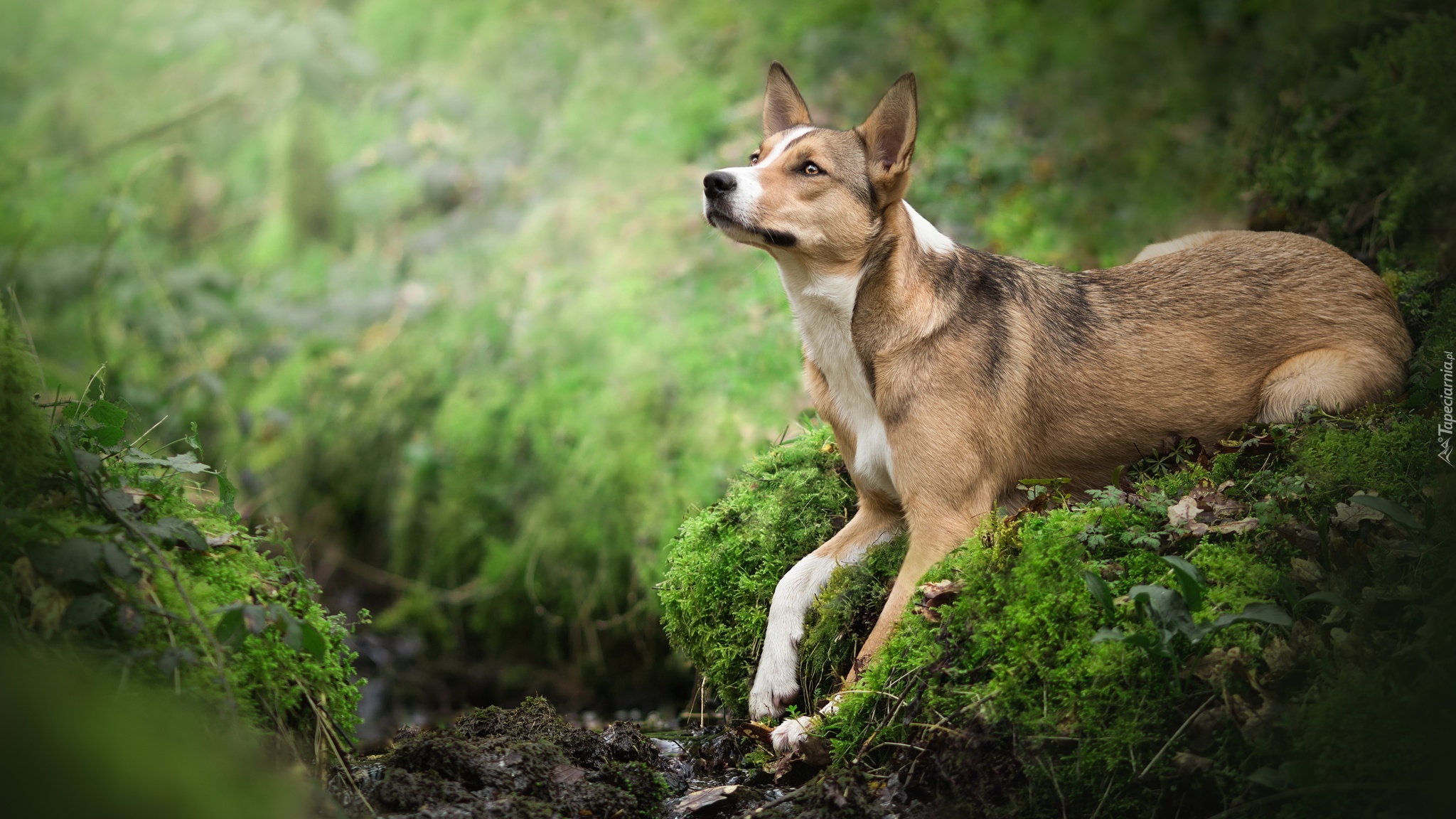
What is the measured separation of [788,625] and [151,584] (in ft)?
7.82

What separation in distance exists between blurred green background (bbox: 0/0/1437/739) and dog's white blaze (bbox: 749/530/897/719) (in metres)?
2.11

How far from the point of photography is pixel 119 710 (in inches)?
80.2

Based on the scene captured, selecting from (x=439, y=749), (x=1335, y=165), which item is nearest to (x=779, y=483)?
(x=439, y=749)

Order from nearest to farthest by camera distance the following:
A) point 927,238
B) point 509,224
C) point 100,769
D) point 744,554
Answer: point 100,769
point 927,238
point 744,554
point 509,224

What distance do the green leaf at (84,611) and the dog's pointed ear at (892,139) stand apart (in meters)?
3.17

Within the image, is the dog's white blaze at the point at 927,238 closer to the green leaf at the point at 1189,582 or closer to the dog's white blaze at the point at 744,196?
the dog's white blaze at the point at 744,196

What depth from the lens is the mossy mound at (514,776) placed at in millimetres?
3076

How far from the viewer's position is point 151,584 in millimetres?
2857

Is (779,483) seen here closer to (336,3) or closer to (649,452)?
(649,452)

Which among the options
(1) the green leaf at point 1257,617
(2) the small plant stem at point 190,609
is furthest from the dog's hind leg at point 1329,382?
(2) the small plant stem at point 190,609

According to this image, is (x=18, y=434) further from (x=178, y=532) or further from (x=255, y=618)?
(x=255, y=618)

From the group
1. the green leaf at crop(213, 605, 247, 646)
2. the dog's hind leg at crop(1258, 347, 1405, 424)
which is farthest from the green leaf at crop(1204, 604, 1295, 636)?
the green leaf at crop(213, 605, 247, 646)

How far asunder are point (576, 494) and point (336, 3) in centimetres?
769

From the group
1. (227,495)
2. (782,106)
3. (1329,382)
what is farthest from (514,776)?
(1329,382)
